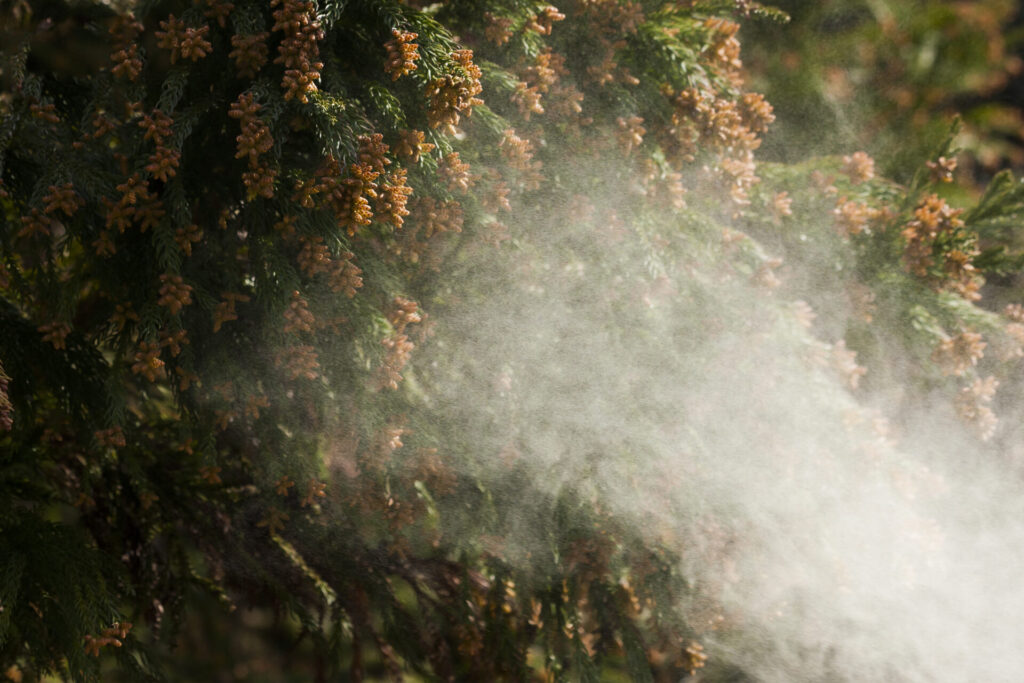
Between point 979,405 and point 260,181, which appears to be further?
point 979,405

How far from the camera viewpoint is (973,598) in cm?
187

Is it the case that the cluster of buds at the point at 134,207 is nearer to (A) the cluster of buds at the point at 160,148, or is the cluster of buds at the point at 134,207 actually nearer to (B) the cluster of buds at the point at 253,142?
(A) the cluster of buds at the point at 160,148

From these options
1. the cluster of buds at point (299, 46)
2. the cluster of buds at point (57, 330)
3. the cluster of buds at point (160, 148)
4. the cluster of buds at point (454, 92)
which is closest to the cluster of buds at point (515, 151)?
the cluster of buds at point (454, 92)

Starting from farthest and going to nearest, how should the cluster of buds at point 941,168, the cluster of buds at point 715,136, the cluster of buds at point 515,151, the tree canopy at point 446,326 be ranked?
1. the cluster of buds at point 941,168
2. the cluster of buds at point 715,136
3. the cluster of buds at point 515,151
4. the tree canopy at point 446,326

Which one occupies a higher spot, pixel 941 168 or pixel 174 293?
pixel 941 168

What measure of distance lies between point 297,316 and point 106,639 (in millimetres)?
623

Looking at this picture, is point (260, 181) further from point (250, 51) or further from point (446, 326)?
point (446, 326)

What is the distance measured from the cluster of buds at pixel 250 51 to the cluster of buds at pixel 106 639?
95cm

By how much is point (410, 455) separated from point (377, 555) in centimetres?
41

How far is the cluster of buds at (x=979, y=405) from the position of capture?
179 centimetres

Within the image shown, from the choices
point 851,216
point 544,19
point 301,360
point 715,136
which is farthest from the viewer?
point 851,216

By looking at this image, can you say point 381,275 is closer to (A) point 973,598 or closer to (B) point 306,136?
(B) point 306,136

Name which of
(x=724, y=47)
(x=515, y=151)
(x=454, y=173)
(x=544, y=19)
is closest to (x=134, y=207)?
(x=454, y=173)

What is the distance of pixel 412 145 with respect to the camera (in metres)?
1.36
